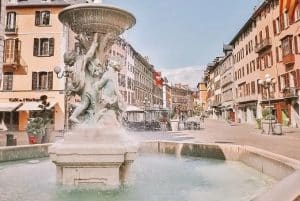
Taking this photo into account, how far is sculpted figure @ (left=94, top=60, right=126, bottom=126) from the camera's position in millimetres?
7391

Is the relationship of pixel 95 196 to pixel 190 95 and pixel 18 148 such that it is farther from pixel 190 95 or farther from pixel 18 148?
pixel 190 95

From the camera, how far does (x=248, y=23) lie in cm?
4978

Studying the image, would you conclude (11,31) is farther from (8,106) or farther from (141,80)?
(141,80)

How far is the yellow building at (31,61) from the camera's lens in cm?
3462

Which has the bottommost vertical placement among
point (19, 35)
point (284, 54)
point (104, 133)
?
point (104, 133)

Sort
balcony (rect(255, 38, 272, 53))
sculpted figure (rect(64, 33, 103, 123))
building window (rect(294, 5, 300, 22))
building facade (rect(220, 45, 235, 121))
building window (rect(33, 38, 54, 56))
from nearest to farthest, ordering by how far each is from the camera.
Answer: sculpted figure (rect(64, 33, 103, 123)) → building window (rect(294, 5, 300, 22)) → building window (rect(33, 38, 54, 56)) → balcony (rect(255, 38, 272, 53)) → building facade (rect(220, 45, 235, 121))

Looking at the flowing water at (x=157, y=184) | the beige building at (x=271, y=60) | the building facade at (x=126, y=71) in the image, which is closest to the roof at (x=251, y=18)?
the beige building at (x=271, y=60)

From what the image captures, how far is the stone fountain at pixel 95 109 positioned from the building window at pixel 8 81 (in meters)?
29.8

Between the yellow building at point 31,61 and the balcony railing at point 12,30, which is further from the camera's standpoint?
the balcony railing at point 12,30

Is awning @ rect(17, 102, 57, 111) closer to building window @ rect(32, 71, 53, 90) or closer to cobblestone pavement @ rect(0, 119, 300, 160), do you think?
building window @ rect(32, 71, 53, 90)

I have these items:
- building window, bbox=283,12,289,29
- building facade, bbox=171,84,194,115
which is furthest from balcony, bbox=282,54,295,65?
building facade, bbox=171,84,194,115

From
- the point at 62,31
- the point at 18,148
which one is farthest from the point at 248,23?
the point at 18,148

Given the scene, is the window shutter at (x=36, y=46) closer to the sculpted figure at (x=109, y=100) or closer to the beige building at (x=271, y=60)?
the beige building at (x=271, y=60)

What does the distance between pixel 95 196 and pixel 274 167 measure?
388 centimetres
